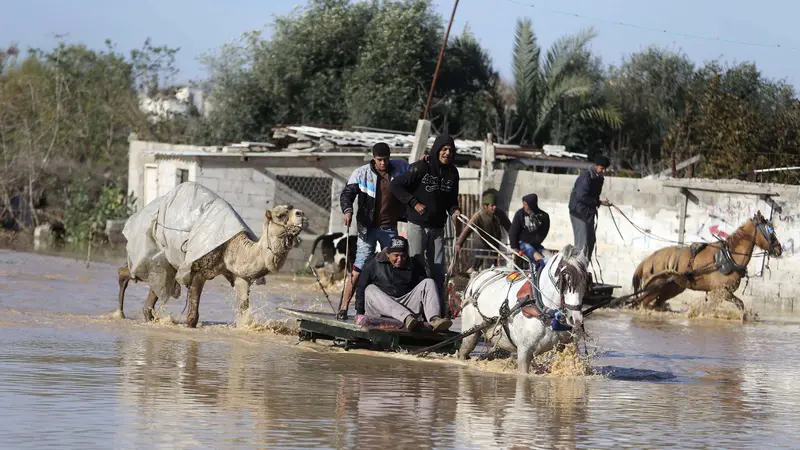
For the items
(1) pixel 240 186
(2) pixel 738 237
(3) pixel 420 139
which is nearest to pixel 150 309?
(3) pixel 420 139

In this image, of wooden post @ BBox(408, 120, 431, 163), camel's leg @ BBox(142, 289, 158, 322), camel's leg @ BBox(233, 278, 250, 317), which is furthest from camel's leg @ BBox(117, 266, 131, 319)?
wooden post @ BBox(408, 120, 431, 163)

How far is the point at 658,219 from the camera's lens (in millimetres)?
21453

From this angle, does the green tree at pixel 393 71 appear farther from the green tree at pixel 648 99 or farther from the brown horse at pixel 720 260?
the brown horse at pixel 720 260

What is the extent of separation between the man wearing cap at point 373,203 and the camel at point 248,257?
0.65m

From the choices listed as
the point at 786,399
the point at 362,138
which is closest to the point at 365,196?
the point at 786,399

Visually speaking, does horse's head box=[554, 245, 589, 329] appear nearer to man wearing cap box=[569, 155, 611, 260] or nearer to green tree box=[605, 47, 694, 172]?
man wearing cap box=[569, 155, 611, 260]

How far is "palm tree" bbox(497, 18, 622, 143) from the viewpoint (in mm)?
35938

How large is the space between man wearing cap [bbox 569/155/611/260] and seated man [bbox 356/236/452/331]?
18.0 ft

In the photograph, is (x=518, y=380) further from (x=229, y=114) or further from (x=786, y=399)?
(x=229, y=114)

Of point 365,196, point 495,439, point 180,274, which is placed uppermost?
point 365,196

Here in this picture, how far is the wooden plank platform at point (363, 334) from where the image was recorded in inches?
476

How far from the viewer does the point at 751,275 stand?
20375 millimetres

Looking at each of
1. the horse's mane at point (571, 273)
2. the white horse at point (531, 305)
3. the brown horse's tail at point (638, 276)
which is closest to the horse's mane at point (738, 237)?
the brown horse's tail at point (638, 276)

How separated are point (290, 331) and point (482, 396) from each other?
4660 mm
